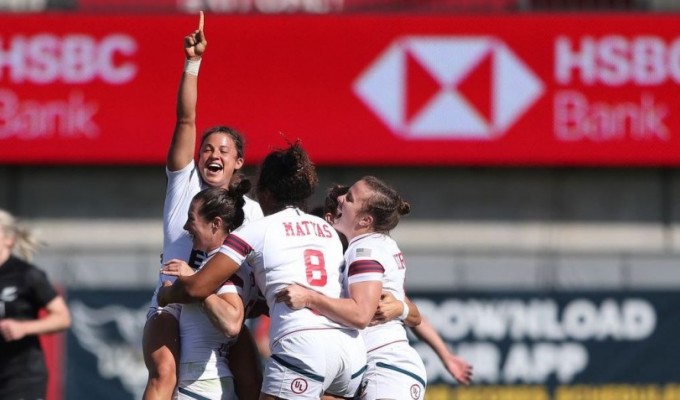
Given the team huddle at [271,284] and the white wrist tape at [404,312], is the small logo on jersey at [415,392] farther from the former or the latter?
the white wrist tape at [404,312]

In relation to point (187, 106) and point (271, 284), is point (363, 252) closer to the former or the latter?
point (271, 284)

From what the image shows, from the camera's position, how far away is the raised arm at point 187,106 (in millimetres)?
5566

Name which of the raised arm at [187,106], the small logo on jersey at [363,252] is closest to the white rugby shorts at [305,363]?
the small logo on jersey at [363,252]

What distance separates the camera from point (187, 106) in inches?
219

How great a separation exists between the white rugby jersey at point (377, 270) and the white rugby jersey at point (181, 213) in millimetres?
489

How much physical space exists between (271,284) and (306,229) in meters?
0.26

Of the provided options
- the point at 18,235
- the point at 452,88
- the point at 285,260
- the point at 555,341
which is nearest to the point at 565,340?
the point at 555,341

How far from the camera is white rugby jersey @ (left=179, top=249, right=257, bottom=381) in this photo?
5359 mm

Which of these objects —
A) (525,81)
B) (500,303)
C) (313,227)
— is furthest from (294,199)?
(525,81)

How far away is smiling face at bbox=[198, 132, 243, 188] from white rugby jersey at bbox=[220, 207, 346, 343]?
1.50ft

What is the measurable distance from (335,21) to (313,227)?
27.0ft

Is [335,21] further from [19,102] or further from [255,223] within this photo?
[255,223]

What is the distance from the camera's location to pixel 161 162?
13438 mm

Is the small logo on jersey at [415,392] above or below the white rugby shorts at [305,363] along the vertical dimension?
below
